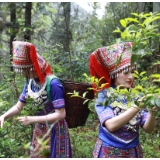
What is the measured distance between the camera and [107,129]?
1372mm

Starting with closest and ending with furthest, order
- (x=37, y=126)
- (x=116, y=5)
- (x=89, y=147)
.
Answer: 1. (x=37, y=126)
2. (x=89, y=147)
3. (x=116, y=5)

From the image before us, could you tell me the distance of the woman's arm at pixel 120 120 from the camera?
Result: 3.77 feet

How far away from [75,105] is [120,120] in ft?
2.04

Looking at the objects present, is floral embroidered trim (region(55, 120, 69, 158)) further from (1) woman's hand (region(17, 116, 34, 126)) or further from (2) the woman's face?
(2) the woman's face

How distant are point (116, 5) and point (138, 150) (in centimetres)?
565

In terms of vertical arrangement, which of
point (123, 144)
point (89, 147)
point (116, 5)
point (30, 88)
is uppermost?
point (116, 5)

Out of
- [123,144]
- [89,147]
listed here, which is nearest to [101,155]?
[123,144]

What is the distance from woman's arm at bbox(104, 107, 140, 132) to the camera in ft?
3.77

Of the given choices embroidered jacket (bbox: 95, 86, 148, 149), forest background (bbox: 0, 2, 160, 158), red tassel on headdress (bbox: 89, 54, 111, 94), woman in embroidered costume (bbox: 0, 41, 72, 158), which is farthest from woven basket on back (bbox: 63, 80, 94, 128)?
forest background (bbox: 0, 2, 160, 158)

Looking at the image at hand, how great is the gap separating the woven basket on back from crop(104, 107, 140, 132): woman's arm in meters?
0.46

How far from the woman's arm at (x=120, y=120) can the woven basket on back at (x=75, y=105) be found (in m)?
0.46

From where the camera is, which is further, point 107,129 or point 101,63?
point 101,63

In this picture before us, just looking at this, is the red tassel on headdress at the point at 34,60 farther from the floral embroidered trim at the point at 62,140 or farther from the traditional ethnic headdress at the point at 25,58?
the floral embroidered trim at the point at 62,140

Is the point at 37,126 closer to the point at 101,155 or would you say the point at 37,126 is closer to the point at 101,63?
the point at 101,155
